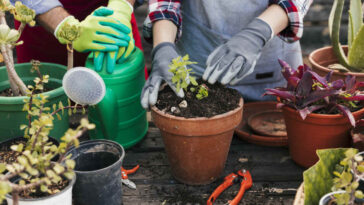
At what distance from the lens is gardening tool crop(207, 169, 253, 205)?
99 centimetres

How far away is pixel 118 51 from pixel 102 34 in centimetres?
8

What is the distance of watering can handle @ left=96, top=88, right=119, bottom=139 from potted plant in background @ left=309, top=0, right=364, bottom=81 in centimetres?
91

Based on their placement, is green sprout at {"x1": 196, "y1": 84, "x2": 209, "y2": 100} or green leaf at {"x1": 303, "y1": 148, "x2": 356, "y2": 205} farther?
green sprout at {"x1": 196, "y1": 84, "x2": 209, "y2": 100}

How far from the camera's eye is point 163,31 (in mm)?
1392

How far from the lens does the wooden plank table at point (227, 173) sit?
1.02 m

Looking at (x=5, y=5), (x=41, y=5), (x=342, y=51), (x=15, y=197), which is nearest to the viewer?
(x=15, y=197)

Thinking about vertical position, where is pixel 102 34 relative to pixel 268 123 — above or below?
above

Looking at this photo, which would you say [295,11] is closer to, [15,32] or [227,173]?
[227,173]

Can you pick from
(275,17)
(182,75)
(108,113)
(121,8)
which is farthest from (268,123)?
(121,8)

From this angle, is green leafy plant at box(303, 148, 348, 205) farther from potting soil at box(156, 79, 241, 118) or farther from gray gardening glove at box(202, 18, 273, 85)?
gray gardening glove at box(202, 18, 273, 85)

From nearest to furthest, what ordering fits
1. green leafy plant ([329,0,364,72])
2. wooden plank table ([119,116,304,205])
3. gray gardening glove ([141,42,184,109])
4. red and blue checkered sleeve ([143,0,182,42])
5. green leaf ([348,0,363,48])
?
wooden plank table ([119,116,304,205]) → gray gardening glove ([141,42,184,109]) → red and blue checkered sleeve ([143,0,182,42]) → green leafy plant ([329,0,364,72]) → green leaf ([348,0,363,48])

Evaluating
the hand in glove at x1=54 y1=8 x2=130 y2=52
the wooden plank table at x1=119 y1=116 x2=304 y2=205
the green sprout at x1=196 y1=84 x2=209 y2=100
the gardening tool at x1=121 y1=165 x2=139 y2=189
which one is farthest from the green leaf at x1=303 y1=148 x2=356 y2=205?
the hand in glove at x1=54 y1=8 x2=130 y2=52

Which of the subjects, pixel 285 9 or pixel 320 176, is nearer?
pixel 320 176

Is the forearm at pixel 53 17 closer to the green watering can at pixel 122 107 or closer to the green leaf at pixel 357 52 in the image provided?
the green watering can at pixel 122 107
